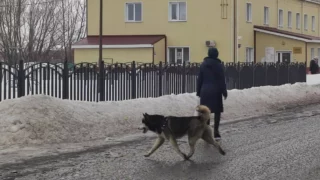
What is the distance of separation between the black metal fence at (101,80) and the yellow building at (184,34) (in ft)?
55.5

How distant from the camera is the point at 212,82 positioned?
1171cm

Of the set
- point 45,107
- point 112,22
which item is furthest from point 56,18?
point 45,107

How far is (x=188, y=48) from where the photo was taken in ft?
132

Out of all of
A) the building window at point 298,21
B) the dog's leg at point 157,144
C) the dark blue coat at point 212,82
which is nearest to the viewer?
the dog's leg at point 157,144

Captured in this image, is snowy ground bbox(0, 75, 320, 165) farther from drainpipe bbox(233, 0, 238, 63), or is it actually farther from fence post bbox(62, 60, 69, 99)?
drainpipe bbox(233, 0, 238, 63)

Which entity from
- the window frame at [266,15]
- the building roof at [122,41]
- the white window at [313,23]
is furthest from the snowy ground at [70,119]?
the white window at [313,23]

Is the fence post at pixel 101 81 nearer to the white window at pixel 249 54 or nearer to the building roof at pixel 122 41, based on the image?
the building roof at pixel 122 41

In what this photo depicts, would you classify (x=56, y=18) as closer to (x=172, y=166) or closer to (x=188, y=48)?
(x=188, y=48)

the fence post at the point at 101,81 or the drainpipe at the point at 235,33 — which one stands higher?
the drainpipe at the point at 235,33

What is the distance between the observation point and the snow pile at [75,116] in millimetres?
11328

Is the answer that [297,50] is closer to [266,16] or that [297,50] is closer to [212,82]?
[266,16]

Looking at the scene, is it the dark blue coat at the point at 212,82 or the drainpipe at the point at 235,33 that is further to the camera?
the drainpipe at the point at 235,33

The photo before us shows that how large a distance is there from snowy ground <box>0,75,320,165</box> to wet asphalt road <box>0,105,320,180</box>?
0.93 metres

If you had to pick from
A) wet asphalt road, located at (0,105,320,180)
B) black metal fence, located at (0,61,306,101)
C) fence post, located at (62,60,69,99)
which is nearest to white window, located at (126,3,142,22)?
black metal fence, located at (0,61,306,101)
